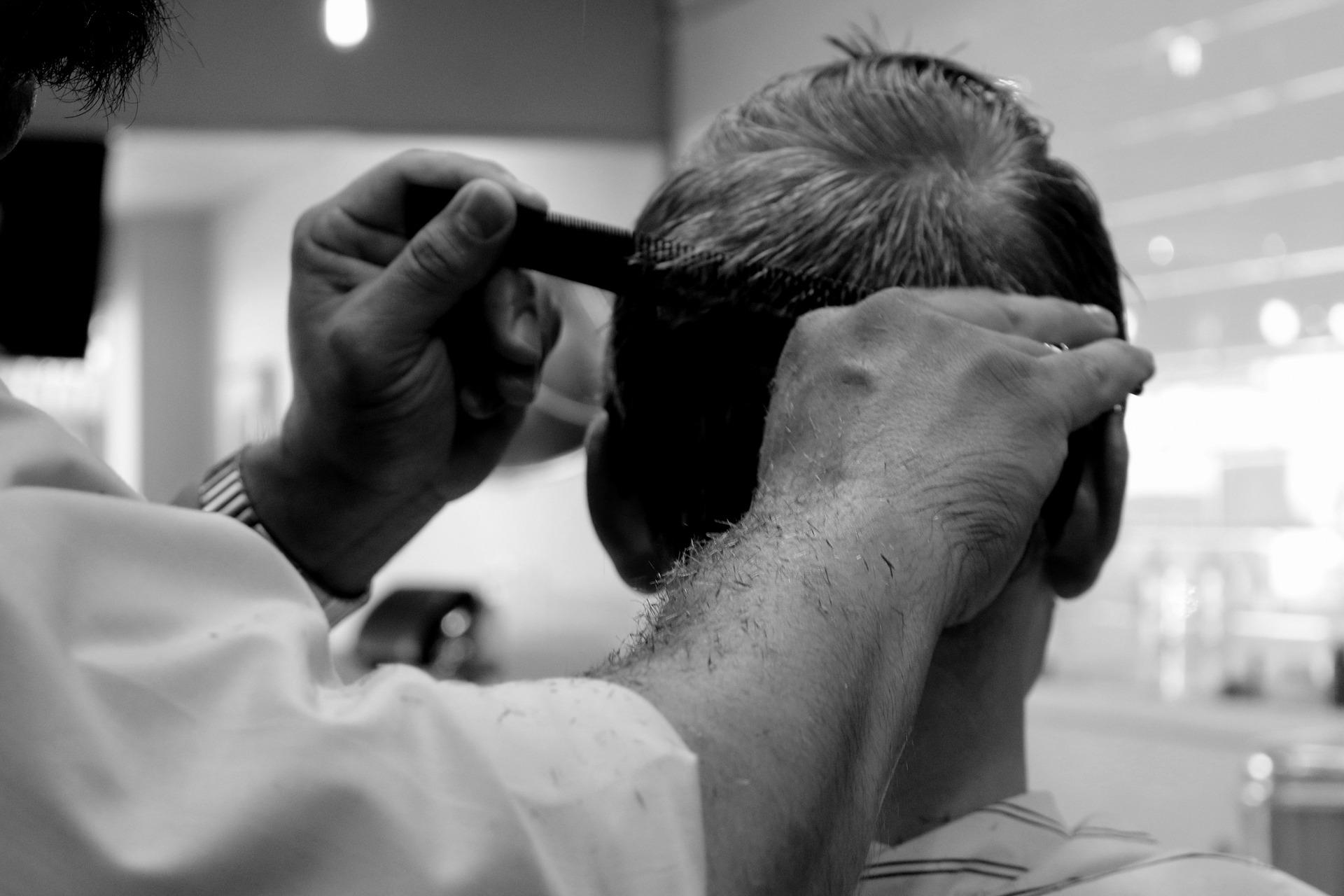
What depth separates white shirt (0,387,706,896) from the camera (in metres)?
0.47

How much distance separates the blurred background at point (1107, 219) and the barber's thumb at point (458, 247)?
0.20 feet

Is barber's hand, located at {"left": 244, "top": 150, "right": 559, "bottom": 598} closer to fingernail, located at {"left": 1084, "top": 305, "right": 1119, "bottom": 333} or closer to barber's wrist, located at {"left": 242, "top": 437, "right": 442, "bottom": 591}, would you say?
barber's wrist, located at {"left": 242, "top": 437, "right": 442, "bottom": 591}

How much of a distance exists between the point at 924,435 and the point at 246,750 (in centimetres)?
37

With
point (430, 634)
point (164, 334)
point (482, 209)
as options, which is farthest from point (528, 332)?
point (430, 634)

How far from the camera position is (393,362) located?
1.04 metres

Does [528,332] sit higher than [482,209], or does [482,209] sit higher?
[482,209]

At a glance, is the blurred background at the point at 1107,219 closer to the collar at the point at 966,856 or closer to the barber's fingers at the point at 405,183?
the barber's fingers at the point at 405,183

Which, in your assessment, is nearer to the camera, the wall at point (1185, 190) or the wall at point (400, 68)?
the wall at point (400, 68)

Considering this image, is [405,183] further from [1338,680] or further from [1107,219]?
[1338,680]

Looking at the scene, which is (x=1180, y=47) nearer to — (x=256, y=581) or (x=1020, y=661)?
(x=1020, y=661)

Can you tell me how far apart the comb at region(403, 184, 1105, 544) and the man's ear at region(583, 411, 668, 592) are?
0.16 m

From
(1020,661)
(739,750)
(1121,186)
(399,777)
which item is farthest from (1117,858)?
(1121,186)

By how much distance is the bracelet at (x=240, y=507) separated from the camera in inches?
44.7

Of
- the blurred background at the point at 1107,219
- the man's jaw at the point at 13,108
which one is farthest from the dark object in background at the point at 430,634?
the man's jaw at the point at 13,108
